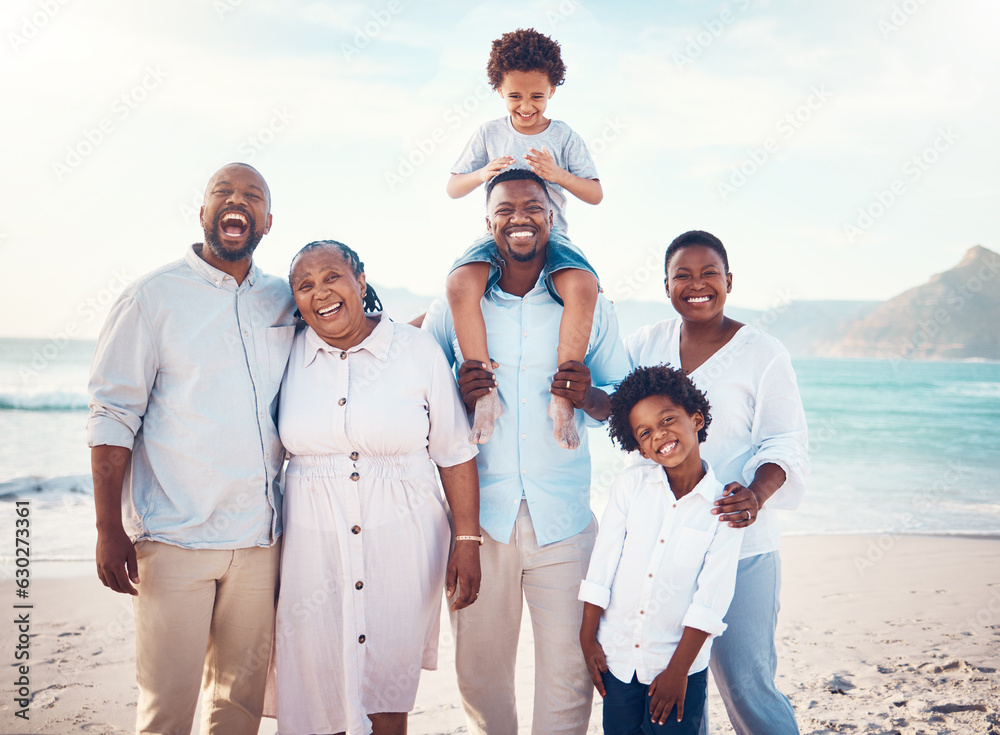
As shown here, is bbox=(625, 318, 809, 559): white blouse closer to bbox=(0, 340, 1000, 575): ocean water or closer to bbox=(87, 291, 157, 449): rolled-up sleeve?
bbox=(87, 291, 157, 449): rolled-up sleeve

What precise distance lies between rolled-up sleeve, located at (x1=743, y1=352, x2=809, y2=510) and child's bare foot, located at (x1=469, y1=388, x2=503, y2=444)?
40.6 inches

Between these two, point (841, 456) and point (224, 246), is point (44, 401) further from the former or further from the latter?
point (841, 456)

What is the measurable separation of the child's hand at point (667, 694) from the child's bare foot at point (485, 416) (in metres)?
1.08

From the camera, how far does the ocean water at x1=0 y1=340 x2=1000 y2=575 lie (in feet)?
30.3

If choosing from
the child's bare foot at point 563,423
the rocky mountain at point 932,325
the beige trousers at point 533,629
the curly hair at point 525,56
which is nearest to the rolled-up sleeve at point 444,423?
the child's bare foot at point 563,423

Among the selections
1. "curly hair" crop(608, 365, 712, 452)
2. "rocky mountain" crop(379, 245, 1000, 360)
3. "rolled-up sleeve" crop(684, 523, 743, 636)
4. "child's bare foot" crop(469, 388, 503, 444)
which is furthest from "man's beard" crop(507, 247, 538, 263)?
"rocky mountain" crop(379, 245, 1000, 360)

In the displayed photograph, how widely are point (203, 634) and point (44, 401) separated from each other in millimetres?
18045

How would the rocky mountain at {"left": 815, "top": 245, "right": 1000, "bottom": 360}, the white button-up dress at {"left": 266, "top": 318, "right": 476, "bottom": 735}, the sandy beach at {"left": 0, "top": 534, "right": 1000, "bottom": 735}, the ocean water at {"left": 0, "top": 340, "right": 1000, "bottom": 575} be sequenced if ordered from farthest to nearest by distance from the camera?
the rocky mountain at {"left": 815, "top": 245, "right": 1000, "bottom": 360} < the ocean water at {"left": 0, "top": 340, "right": 1000, "bottom": 575} < the sandy beach at {"left": 0, "top": 534, "right": 1000, "bottom": 735} < the white button-up dress at {"left": 266, "top": 318, "right": 476, "bottom": 735}

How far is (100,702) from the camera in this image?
13.5 ft

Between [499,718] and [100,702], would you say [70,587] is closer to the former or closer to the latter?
[100,702]

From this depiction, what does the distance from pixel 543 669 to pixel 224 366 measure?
5.80ft

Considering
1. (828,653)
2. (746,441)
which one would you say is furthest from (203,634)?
(828,653)

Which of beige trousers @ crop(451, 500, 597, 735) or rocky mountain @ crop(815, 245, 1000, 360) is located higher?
rocky mountain @ crop(815, 245, 1000, 360)

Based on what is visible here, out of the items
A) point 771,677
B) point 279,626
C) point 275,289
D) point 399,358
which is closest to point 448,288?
point 399,358
